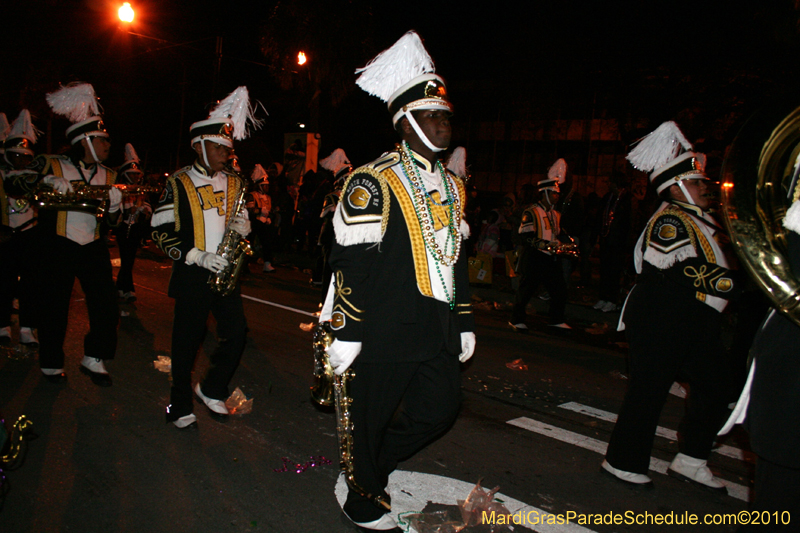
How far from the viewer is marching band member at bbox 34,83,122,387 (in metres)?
5.12

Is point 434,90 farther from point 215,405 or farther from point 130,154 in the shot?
point 130,154

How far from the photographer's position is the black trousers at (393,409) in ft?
9.73

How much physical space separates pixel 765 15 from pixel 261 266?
11.2m

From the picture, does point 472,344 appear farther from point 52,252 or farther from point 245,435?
point 52,252

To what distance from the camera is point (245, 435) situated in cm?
438

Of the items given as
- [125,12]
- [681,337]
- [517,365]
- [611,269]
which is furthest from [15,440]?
[125,12]

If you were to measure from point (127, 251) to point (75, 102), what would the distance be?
3.98 m

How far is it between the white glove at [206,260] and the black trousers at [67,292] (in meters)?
1.48

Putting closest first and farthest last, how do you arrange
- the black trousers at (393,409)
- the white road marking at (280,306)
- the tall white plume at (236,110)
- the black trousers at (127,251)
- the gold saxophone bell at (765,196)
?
1. the gold saxophone bell at (765,196)
2. the black trousers at (393,409)
3. the tall white plume at (236,110)
4. the white road marking at (280,306)
5. the black trousers at (127,251)

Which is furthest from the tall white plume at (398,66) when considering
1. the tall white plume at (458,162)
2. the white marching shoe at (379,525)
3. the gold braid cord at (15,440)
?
the tall white plume at (458,162)

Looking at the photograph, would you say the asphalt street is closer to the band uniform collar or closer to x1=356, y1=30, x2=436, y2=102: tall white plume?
the band uniform collar

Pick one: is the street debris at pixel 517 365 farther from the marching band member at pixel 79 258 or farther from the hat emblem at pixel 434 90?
the hat emblem at pixel 434 90

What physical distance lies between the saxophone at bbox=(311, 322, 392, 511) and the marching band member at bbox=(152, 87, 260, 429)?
1.38m

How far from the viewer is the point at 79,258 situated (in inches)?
203
